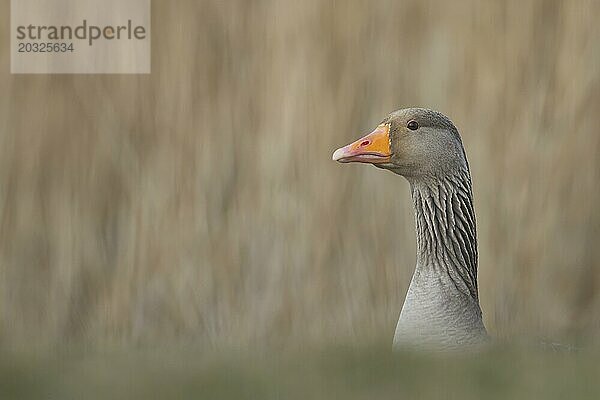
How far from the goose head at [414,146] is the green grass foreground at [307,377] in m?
2.76

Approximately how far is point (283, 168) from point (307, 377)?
3.91 m

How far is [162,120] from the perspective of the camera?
4941mm

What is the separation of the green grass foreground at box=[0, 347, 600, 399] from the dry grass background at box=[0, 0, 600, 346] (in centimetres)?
374

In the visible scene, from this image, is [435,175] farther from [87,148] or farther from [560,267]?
[87,148]

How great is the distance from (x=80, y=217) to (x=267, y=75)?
1085mm

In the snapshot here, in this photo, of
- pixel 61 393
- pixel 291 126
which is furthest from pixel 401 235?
pixel 61 393

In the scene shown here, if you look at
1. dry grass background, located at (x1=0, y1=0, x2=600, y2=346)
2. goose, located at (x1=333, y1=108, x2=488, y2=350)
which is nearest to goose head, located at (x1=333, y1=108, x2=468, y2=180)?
goose, located at (x1=333, y1=108, x2=488, y2=350)

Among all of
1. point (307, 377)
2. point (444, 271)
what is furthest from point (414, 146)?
point (307, 377)

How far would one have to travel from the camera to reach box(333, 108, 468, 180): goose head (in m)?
3.83

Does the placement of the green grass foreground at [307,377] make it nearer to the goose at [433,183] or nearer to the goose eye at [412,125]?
the goose at [433,183]

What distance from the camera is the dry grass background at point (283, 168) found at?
4.84 meters

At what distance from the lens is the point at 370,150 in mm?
3807

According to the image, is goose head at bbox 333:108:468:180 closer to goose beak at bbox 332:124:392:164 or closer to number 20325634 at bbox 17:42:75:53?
goose beak at bbox 332:124:392:164

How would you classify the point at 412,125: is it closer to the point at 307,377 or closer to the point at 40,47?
the point at 40,47
